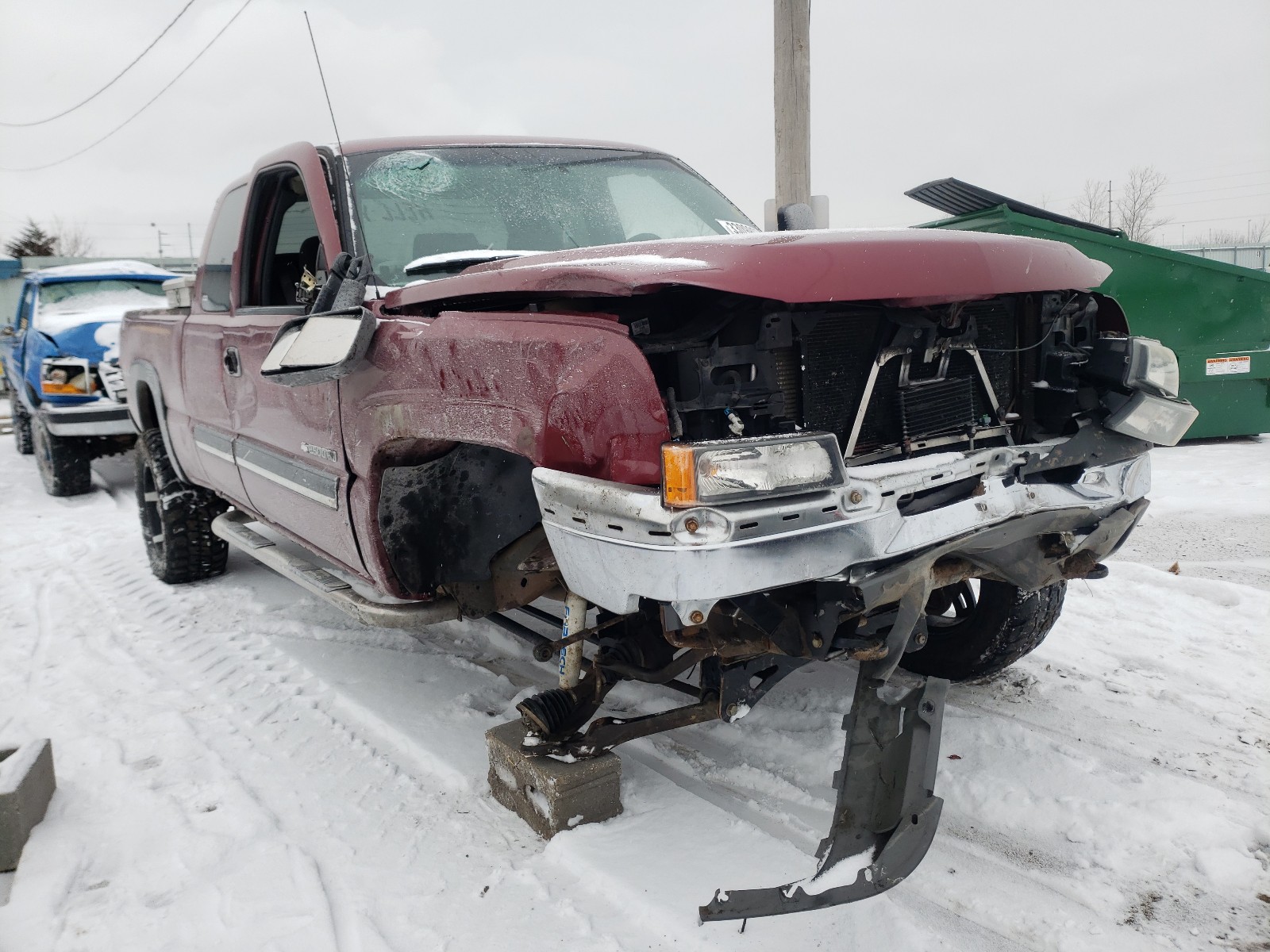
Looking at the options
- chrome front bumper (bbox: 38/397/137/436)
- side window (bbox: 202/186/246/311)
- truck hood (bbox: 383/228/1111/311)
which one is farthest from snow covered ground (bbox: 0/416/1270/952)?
chrome front bumper (bbox: 38/397/137/436)

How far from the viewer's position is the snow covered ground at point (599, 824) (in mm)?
2158

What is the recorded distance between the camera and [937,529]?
6.77 feet

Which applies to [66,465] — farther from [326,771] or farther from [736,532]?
[736,532]

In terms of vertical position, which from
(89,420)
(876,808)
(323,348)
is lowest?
(876,808)

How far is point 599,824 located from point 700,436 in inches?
46.6

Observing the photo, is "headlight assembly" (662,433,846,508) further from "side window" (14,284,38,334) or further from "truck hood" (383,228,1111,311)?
"side window" (14,284,38,334)

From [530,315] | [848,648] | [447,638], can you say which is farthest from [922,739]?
[447,638]

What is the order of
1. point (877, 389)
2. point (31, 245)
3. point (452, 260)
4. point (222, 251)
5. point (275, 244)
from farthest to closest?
point (31, 245), point (222, 251), point (275, 244), point (452, 260), point (877, 389)

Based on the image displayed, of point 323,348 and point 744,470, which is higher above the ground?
point 323,348

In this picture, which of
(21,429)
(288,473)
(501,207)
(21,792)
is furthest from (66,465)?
(501,207)

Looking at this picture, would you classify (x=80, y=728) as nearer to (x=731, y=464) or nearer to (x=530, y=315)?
(x=530, y=315)

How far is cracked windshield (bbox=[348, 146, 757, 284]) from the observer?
3.04m

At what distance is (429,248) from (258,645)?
2.11m

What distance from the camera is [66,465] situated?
7766 millimetres
